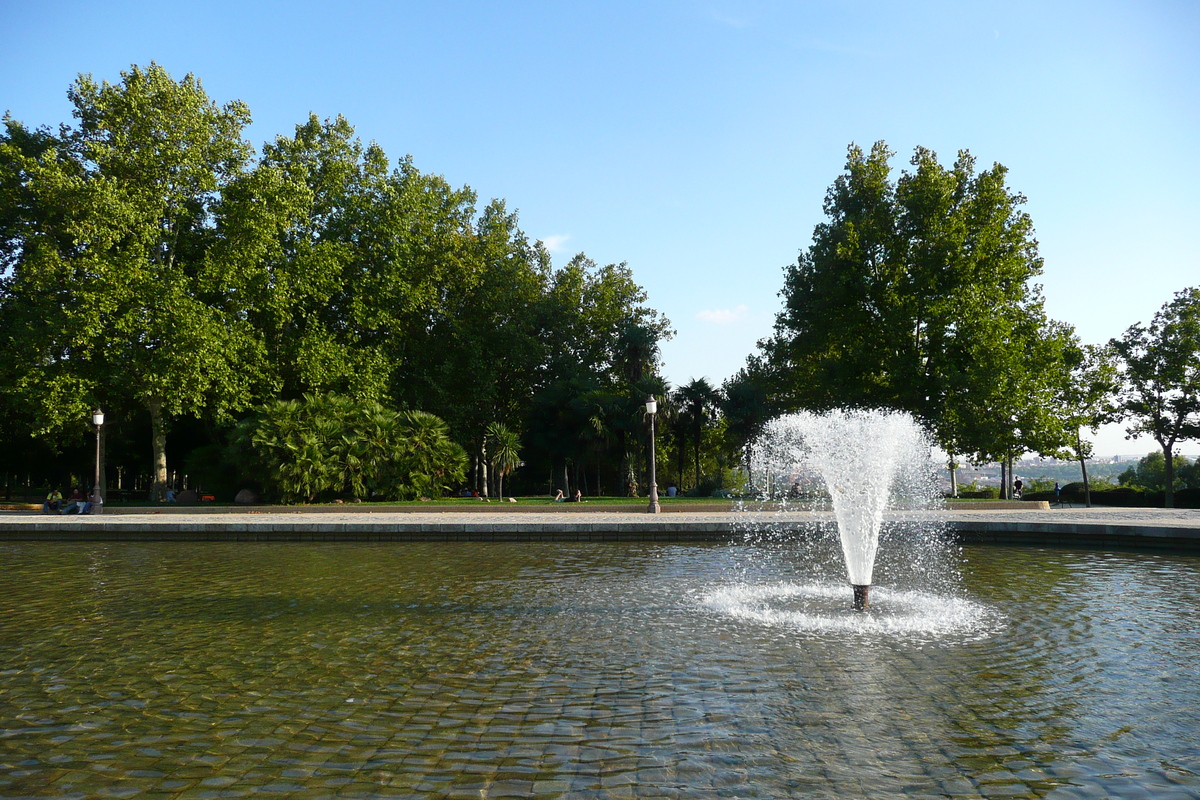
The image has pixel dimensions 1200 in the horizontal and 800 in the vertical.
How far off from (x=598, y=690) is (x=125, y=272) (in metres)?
28.2

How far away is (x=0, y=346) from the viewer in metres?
30.1

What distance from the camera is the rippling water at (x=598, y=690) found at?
463 centimetres

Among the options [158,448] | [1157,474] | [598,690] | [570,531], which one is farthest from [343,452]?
[1157,474]

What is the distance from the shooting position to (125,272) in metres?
28.4

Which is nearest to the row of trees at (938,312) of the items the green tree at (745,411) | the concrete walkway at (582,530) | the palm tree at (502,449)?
the green tree at (745,411)

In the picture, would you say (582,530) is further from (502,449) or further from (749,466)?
(749,466)

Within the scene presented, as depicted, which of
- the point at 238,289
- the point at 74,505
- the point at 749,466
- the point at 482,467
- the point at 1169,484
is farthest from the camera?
the point at 482,467

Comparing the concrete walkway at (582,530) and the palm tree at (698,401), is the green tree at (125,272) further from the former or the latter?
the palm tree at (698,401)

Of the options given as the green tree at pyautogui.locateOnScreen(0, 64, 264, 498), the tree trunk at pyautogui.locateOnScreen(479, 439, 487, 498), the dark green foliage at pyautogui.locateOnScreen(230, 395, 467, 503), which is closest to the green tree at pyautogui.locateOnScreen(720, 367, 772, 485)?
the tree trunk at pyautogui.locateOnScreen(479, 439, 487, 498)

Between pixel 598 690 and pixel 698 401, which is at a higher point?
pixel 698 401

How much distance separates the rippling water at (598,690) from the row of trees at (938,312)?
18.0m

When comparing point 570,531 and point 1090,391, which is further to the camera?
point 1090,391

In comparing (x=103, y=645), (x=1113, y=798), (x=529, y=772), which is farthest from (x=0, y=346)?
(x=1113, y=798)

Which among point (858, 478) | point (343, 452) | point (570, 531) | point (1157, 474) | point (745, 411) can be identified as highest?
point (745, 411)
